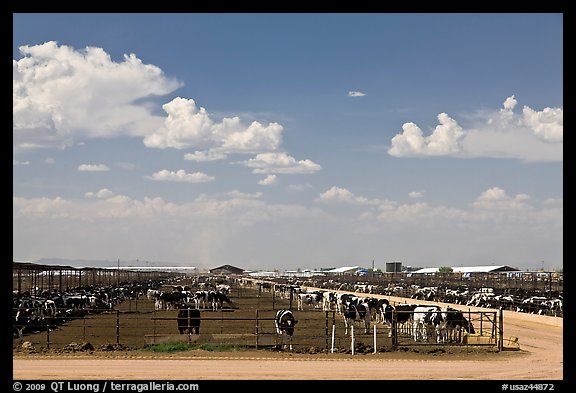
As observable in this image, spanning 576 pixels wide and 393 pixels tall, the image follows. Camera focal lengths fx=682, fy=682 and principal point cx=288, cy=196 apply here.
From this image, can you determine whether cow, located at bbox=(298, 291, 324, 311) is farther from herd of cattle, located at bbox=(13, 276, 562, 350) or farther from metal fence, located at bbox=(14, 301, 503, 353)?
metal fence, located at bbox=(14, 301, 503, 353)

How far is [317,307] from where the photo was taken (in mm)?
47406

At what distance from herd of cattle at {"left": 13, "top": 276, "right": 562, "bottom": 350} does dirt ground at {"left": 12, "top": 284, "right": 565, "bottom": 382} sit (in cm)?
195

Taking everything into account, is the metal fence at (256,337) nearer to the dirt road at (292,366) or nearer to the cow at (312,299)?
the dirt road at (292,366)

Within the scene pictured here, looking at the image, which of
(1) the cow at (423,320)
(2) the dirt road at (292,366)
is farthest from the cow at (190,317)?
(1) the cow at (423,320)

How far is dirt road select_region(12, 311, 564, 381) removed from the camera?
53.7 ft

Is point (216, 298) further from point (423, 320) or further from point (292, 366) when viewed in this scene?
point (292, 366)

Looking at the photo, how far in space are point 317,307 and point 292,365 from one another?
2922 centimetres

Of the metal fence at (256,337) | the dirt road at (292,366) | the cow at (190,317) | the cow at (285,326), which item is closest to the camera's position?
the dirt road at (292,366)

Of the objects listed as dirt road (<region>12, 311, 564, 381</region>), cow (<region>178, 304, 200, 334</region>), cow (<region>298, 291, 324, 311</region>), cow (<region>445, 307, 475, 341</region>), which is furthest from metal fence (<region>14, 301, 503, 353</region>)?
cow (<region>298, 291, 324, 311</region>)

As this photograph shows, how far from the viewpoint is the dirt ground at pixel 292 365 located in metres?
16.4

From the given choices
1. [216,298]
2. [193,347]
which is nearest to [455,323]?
[193,347]

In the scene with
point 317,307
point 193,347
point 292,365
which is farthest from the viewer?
point 317,307

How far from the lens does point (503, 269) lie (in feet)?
482
